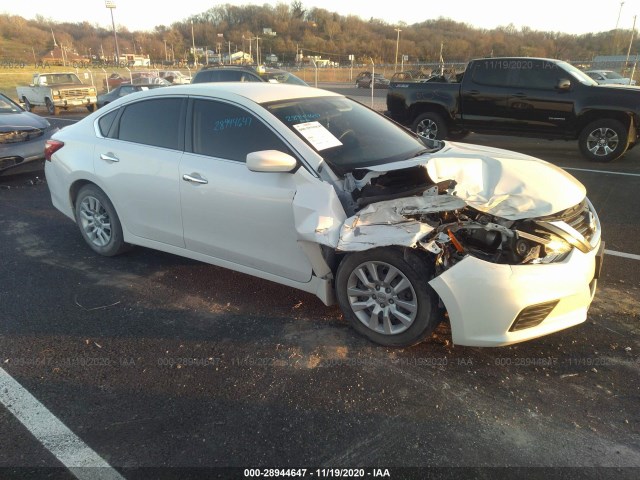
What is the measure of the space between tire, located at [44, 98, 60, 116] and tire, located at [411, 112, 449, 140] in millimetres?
16446

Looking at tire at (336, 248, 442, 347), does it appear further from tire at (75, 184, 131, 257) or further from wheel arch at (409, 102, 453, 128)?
wheel arch at (409, 102, 453, 128)

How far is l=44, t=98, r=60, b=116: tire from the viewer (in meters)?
20.2

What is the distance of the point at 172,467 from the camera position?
2311mm

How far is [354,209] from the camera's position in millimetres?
3277

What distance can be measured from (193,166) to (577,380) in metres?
3.04

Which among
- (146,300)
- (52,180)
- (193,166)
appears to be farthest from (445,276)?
(52,180)

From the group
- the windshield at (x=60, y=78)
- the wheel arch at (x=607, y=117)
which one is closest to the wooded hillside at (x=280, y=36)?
the windshield at (x=60, y=78)

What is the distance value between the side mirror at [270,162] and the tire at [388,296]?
734 millimetres

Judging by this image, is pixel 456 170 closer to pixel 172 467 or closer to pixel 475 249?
pixel 475 249

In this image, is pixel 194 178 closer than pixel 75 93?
Yes

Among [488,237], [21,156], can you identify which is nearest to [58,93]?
[21,156]

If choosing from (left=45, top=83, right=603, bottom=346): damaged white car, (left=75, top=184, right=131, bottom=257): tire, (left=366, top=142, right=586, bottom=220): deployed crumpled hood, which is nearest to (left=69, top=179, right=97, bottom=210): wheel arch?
(left=75, top=184, right=131, bottom=257): tire

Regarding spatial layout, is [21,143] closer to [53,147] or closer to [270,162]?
[53,147]

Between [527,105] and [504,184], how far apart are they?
7441 millimetres
